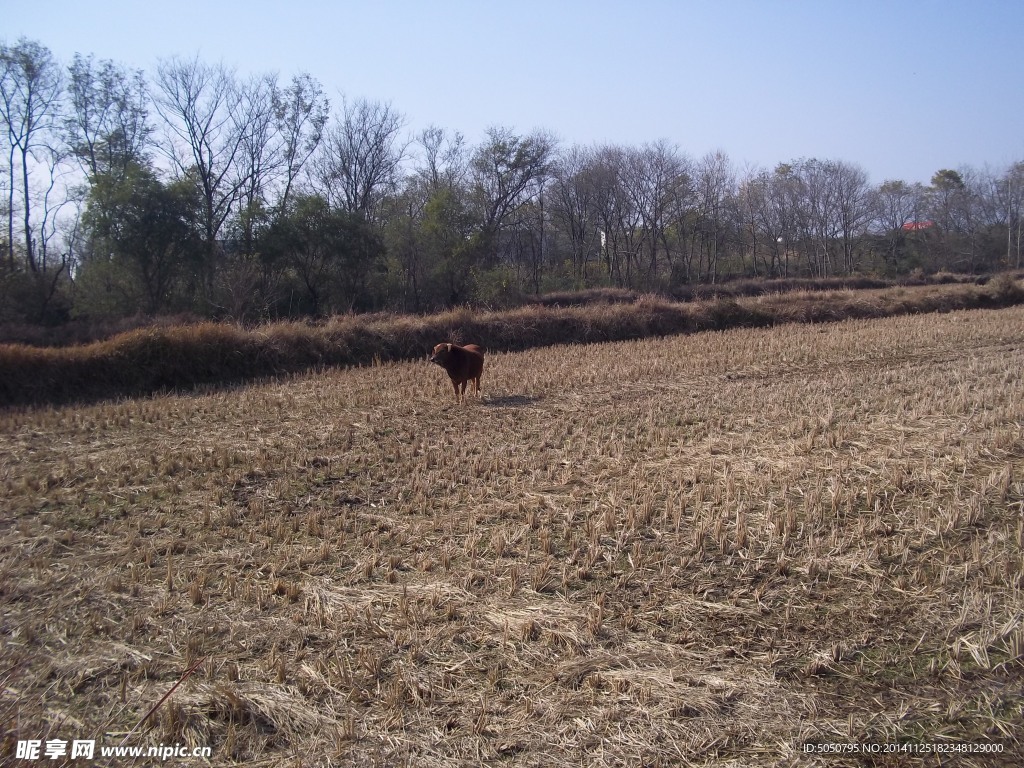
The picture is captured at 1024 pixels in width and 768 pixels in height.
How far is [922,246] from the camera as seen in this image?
52.3 meters

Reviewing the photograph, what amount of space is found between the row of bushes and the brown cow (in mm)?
5139

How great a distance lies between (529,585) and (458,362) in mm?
6216

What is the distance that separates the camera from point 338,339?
16.3m

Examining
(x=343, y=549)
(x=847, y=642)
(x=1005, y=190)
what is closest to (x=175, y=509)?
(x=343, y=549)

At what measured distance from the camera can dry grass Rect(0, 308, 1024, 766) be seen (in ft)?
11.1

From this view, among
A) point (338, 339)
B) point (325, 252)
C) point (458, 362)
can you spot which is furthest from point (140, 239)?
point (458, 362)

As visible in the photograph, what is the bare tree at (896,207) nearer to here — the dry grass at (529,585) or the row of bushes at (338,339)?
the row of bushes at (338,339)

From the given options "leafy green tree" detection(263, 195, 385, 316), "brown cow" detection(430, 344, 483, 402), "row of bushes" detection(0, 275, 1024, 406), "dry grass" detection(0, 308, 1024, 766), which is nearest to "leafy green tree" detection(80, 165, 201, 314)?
"leafy green tree" detection(263, 195, 385, 316)

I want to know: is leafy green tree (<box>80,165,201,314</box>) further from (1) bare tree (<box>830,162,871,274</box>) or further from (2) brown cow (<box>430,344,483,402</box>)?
(1) bare tree (<box>830,162,871,274</box>)

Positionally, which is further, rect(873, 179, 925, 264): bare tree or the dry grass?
rect(873, 179, 925, 264): bare tree

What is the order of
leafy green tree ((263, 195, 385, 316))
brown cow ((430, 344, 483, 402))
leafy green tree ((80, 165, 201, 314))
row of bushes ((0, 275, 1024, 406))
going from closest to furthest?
brown cow ((430, 344, 483, 402)) < row of bushes ((0, 275, 1024, 406)) < leafy green tree ((80, 165, 201, 314)) < leafy green tree ((263, 195, 385, 316))

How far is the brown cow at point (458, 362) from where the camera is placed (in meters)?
10.5

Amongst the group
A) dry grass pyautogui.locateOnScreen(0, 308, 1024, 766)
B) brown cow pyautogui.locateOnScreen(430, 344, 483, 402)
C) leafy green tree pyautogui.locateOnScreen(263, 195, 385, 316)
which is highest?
leafy green tree pyautogui.locateOnScreen(263, 195, 385, 316)

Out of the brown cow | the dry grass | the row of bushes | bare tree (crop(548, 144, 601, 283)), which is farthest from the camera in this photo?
bare tree (crop(548, 144, 601, 283))
